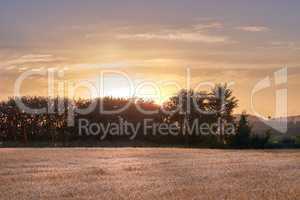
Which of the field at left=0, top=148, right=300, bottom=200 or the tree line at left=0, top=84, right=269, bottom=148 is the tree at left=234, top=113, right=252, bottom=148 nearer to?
the tree line at left=0, top=84, right=269, bottom=148

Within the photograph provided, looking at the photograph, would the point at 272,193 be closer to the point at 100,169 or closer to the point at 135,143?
the point at 100,169

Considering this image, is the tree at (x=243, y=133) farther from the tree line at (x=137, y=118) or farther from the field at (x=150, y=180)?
the field at (x=150, y=180)

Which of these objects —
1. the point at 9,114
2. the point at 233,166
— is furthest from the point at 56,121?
the point at 233,166

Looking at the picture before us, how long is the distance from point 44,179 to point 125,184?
1460mm

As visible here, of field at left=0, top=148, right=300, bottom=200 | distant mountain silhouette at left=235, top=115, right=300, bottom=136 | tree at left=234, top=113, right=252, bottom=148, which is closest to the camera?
field at left=0, top=148, right=300, bottom=200

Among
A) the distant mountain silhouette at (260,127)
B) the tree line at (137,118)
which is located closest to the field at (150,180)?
the tree line at (137,118)

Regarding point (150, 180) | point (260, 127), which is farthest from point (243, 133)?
point (150, 180)

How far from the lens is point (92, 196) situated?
7344 mm

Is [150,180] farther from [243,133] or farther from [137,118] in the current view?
[137,118]

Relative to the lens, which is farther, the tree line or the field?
the tree line

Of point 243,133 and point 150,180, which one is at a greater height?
point 150,180

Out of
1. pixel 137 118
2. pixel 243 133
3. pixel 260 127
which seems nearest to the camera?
pixel 243 133

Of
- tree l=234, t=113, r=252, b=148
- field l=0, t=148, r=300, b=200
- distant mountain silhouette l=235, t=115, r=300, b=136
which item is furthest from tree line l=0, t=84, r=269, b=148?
field l=0, t=148, r=300, b=200

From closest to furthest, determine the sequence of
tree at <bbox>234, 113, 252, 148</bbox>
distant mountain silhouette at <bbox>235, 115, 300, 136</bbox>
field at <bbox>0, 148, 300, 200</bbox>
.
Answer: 1. field at <bbox>0, 148, 300, 200</bbox>
2. tree at <bbox>234, 113, 252, 148</bbox>
3. distant mountain silhouette at <bbox>235, 115, 300, 136</bbox>
